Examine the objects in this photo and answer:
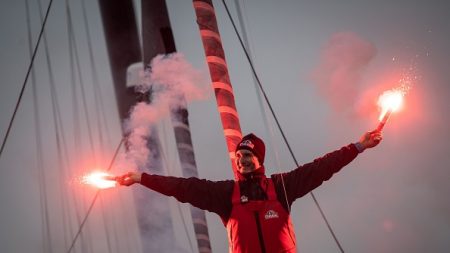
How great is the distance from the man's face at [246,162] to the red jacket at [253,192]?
0.28ft

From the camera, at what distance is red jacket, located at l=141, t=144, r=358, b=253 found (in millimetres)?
4879

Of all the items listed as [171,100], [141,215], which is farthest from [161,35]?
[141,215]

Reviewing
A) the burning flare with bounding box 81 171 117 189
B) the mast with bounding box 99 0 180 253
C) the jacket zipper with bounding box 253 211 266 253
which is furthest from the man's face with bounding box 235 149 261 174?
the mast with bounding box 99 0 180 253

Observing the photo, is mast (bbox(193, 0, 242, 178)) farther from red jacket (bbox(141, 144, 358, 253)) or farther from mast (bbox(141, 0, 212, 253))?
mast (bbox(141, 0, 212, 253))

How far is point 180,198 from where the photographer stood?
16.4 feet

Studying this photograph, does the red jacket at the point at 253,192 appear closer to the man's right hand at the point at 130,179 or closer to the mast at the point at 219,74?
the man's right hand at the point at 130,179

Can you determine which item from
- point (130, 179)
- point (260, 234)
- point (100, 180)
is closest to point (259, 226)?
point (260, 234)

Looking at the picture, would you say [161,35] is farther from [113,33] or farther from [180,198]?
[180,198]

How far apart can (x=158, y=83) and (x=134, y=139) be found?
2.07m

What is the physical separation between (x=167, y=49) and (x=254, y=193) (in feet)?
31.4

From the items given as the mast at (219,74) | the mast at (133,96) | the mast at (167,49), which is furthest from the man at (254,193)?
the mast at (133,96)

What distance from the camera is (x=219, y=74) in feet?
26.8

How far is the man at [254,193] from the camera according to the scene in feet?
15.9

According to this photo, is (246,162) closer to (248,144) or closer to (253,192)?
(248,144)
